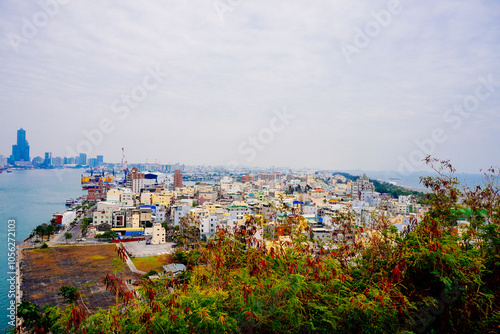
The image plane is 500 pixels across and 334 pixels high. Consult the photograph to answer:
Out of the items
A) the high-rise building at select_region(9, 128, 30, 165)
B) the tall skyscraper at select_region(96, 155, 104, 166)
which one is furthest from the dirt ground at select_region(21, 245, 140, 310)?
the tall skyscraper at select_region(96, 155, 104, 166)

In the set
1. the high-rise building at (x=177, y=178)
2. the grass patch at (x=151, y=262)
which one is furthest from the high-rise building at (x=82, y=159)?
the grass patch at (x=151, y=262)

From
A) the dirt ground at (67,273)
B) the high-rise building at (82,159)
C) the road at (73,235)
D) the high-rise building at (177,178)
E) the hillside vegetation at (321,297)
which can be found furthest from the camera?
the high-rise building at (82,159)

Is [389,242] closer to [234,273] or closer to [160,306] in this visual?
[234,273]

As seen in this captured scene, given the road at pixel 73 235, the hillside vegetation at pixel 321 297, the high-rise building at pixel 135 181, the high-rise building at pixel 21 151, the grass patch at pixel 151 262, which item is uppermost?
the high-rise building at pixel 21 151

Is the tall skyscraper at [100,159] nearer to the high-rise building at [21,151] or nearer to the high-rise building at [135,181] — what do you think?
the high-rise building at [21,151]

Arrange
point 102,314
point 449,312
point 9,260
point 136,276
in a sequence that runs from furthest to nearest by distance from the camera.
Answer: point 9,260 < point 136,276 < point 449,312 < point 102,314

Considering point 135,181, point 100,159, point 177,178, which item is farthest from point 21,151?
point 177,178

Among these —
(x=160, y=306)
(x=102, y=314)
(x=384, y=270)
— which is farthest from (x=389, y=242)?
(x=102, y=314)
